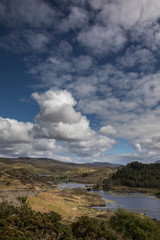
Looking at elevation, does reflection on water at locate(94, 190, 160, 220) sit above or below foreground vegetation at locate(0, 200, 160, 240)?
below

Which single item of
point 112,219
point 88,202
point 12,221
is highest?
point 12,221

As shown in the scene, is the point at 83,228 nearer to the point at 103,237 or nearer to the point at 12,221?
the point at 103,237

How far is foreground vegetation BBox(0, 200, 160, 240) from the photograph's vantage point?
2883cm

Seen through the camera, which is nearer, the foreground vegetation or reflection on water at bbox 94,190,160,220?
the foreground vegetation

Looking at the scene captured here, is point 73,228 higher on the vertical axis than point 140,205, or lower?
higher

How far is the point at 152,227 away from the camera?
45.3 metres

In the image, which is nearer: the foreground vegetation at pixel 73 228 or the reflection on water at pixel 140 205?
the foreground vegetation at pixel 73 228

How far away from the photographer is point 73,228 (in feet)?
125

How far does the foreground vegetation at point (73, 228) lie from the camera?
28825 mm

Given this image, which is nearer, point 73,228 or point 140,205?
point 73,228

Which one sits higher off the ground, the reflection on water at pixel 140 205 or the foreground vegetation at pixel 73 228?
the foreground vegetation at pixel 73 228

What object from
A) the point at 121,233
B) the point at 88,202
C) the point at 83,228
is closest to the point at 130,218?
the point at 121,233

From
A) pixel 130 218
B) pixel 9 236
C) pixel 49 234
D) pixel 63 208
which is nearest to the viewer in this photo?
pixel 9 236

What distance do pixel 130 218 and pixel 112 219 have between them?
5.88 meters
